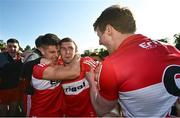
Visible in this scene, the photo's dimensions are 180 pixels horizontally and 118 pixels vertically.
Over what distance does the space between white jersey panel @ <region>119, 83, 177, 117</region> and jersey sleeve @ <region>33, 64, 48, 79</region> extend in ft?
5.98

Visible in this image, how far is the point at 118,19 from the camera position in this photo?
256cm

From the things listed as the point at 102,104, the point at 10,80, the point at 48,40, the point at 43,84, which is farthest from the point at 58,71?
the point at 10,80

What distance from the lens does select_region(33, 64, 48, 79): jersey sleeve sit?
4166 millimetres

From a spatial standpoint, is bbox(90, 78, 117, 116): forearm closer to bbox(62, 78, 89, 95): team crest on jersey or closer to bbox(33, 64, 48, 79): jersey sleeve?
bbox(33, 64, 48, 79): jersey sleeve

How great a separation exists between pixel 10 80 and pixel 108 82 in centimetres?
646

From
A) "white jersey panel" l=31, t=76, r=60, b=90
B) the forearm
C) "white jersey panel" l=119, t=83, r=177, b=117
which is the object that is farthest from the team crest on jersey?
"white jersey panel" l=119, t=83, r=177, b=117

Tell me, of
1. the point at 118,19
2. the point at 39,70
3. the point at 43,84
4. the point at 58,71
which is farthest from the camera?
the point at 43,84

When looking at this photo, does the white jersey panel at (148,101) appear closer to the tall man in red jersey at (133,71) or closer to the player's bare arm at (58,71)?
the tall man in red jersey at (133,71)

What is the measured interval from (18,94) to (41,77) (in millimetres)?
4717

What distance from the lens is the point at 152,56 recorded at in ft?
7.92

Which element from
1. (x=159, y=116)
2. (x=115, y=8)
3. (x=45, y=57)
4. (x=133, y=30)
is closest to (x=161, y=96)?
(x=159, y=116)

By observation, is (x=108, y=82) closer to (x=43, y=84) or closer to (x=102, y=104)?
(x=102, y=104)

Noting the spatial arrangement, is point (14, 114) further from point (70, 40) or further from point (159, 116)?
point (159, 116)

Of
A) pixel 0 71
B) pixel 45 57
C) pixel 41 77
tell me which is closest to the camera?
pixel 41 77
